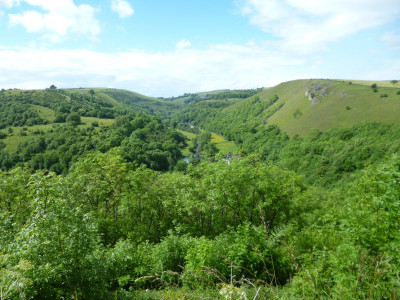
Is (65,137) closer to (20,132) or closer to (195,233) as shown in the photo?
(20,132)

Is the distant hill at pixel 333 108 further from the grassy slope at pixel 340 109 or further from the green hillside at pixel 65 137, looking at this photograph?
the green hillside at pixel 65 137

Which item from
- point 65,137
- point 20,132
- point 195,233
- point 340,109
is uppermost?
point 340,109

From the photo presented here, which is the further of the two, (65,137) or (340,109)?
(65,137)

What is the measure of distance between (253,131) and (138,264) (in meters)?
163

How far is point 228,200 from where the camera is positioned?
16031mm

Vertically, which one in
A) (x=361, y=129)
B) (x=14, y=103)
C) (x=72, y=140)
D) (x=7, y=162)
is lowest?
(x=7, y=162)

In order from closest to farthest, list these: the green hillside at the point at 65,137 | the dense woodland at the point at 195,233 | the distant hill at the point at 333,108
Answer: the dense woodland at the point at 195,233
the distant hill at the point at 333,108
the green hillside at the point at 65,137

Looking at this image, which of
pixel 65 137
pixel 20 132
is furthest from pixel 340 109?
pixel 20 132

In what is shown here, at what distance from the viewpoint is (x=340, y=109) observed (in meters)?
123

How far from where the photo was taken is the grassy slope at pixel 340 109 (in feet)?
348

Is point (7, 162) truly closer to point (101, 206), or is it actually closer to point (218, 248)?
point (101, 206)

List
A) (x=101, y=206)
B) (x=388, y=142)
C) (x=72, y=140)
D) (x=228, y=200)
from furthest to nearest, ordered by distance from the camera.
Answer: (x=72, y=140)
(x=388, y=142)
(x=101, y=206)
(x=228, y=200)

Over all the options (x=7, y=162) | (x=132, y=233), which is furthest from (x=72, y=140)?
(x=132, y=233)

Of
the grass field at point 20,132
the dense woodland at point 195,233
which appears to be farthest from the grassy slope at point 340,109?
the grass field at point 20,132
